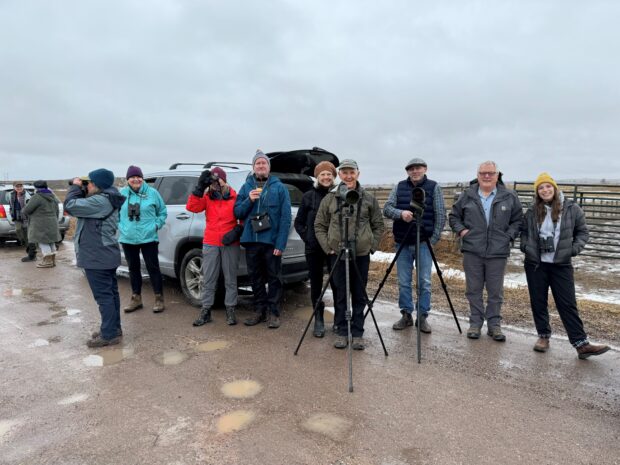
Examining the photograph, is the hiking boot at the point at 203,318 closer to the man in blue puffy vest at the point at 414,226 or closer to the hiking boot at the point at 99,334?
the hiking boot at the point at 99,334

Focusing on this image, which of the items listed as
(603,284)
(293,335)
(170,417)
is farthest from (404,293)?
(603,284)

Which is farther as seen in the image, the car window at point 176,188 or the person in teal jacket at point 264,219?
the car window at point 176,188

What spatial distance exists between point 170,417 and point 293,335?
1803mm

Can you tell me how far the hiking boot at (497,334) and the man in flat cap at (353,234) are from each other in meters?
1.42

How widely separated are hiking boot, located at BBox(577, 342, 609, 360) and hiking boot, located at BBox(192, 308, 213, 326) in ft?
12.9

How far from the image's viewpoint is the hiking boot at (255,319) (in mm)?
4746

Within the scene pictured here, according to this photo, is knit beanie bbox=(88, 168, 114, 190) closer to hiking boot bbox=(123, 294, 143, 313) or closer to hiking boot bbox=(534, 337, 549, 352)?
hiking boot bbox=(123, 294, 143, 313)

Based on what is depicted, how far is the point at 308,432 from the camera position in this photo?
269cm

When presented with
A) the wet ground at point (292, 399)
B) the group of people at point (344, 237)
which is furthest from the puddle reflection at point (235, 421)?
the group of people at point (344, 237)

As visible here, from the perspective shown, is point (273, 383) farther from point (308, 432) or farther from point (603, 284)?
point (603, 284)

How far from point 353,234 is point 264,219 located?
104 cm

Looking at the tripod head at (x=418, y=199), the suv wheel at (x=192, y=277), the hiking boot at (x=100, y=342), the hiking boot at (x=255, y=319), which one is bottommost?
the hiking boot at (x=100, y=342)

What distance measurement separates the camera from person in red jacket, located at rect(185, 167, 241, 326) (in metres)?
4.68

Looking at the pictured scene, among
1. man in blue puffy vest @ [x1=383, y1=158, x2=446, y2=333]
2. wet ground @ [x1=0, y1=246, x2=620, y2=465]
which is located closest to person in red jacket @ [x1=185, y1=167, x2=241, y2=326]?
wet ground @ [x1=0, y1=246, x2=620, y2=465]
